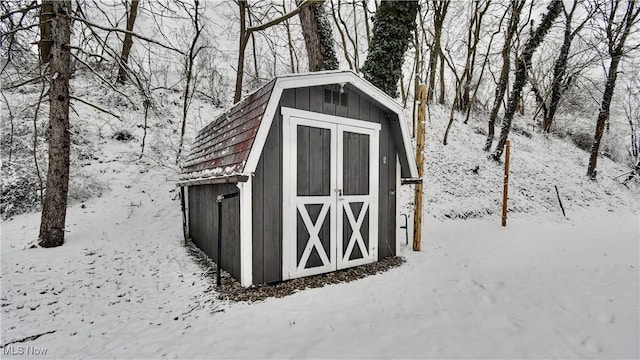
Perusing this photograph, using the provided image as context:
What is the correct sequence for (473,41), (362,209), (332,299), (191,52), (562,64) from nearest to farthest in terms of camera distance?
(332,299) < (362,209) < (191,52) < (562,64) < (473,41)

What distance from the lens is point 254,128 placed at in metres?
3.34

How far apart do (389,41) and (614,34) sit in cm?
1037

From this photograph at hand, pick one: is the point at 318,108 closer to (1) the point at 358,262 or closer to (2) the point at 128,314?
(1) the point at 358,262

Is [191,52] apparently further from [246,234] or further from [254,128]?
[246,234]

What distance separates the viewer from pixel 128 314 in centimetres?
301

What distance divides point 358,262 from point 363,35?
450 inches

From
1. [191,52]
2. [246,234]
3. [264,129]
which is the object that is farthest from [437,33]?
[246,234]

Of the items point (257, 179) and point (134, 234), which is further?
point (134, 234)

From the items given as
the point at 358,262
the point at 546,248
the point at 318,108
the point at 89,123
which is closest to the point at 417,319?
the point at 358,262

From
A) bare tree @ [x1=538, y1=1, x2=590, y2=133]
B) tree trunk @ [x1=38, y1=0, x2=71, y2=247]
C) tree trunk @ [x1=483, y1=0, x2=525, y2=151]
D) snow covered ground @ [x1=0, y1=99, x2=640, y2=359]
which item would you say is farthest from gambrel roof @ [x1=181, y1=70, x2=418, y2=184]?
bare tree @ [x1=538, y1=1, x2=590, y2=133]

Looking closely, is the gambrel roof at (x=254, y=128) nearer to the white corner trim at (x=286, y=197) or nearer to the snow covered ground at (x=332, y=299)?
the white corner trim at (x=286, y=197)

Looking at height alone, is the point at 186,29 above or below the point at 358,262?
above

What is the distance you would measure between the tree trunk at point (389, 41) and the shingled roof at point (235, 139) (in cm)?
256

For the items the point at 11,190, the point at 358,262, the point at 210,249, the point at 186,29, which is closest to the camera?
the point at 358,262
